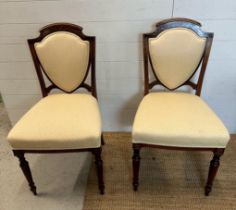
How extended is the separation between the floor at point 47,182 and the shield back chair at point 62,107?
3.6 inches

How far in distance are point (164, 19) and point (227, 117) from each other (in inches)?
38.1

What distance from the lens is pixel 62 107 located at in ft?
4.34

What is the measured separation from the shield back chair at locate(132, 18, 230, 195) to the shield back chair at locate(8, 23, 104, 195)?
0.27m

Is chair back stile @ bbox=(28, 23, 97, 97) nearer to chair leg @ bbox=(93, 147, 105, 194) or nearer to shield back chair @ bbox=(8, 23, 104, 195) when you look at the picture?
shield back chair @ bbox=(8, 23, 104, 195)

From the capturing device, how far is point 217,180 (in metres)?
1.45

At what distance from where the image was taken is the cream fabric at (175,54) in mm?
1345

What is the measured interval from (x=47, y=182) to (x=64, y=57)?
2.77ft

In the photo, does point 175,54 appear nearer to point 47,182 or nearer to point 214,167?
point 214,167


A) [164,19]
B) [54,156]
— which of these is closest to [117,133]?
[54,156]

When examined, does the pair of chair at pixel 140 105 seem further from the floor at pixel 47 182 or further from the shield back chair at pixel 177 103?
the floor at pixel 47 182

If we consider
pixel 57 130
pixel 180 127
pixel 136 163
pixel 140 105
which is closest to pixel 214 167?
pixel 180 127

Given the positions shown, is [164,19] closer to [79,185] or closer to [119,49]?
[119,49]

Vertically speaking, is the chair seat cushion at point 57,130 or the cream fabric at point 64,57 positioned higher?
the cream fabric at point 64,57

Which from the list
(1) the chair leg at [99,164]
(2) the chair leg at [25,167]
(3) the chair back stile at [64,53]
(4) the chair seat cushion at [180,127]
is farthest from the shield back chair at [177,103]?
(2) the chair leg at [25,167]
